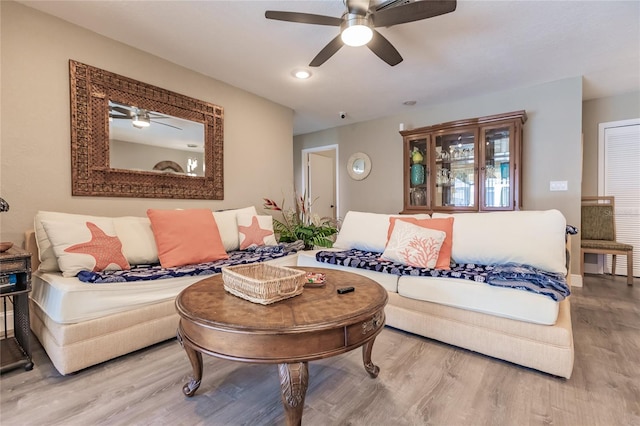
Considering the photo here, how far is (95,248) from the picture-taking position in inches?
77.4

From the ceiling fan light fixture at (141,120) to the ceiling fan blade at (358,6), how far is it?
2.06m

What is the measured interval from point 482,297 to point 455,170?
2546 mm

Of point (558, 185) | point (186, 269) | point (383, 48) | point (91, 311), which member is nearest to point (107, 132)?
point (186, 269)

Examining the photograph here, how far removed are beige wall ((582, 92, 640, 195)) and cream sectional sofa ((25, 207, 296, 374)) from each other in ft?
16.3

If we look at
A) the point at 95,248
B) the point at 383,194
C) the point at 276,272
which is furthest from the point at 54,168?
the point at 383,194

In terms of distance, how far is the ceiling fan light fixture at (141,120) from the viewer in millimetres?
2729

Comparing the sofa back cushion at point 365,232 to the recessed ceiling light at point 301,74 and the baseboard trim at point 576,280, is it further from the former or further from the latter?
the baseboard trim at point 576,280

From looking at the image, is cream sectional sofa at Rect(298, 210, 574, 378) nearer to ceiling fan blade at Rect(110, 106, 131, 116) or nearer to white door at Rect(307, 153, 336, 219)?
ceiling fan blade at Rect(110, 106, 131, 116)

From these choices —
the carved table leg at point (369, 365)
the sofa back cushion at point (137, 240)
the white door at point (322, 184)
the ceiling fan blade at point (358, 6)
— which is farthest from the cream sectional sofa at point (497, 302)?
the white door at point (322, 184)

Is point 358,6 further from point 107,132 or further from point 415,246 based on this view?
point 107,132

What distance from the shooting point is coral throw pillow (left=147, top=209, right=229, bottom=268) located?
2295mm

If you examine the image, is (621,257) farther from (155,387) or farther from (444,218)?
(155,387)

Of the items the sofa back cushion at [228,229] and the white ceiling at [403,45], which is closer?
the white ceiling at [403,45]

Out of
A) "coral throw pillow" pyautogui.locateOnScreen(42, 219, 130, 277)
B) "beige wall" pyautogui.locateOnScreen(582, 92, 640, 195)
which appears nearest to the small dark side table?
"coral throw pillow" pyautogui.locateOnScreen(42, 219, 130, 277)
